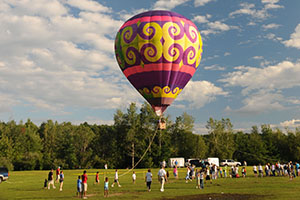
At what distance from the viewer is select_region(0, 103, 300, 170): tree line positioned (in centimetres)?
7994

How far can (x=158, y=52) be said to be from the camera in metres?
23.5

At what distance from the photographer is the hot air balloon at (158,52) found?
23.5 metres

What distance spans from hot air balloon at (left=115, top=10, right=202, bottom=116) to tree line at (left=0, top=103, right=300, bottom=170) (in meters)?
52.6

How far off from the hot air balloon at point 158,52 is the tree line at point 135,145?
173 feet

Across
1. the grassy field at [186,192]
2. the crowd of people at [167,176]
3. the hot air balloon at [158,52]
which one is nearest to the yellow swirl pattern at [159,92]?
the hot air balloon at [158,52]

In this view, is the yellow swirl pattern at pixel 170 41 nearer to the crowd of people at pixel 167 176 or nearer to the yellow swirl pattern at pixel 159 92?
the yellow swirl pattern at pixel 159 92

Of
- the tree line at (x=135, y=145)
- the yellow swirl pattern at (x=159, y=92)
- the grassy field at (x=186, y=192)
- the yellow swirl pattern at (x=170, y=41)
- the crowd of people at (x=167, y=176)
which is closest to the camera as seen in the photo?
the grassy field at (x=186, y=192)

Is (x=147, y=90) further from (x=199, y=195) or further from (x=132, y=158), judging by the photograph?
(x=132, y=158)

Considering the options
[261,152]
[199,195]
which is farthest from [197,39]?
[261,152]

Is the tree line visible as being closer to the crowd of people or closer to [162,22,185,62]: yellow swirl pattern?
the crowd of people

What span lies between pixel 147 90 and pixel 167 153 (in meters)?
56.0

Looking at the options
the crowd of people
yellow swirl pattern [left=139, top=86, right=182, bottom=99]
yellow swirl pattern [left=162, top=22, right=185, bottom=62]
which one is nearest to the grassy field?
the crowd of people

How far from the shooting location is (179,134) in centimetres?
8862

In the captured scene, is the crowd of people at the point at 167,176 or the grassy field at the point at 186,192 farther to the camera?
the crowd of people at the point at 167,176
